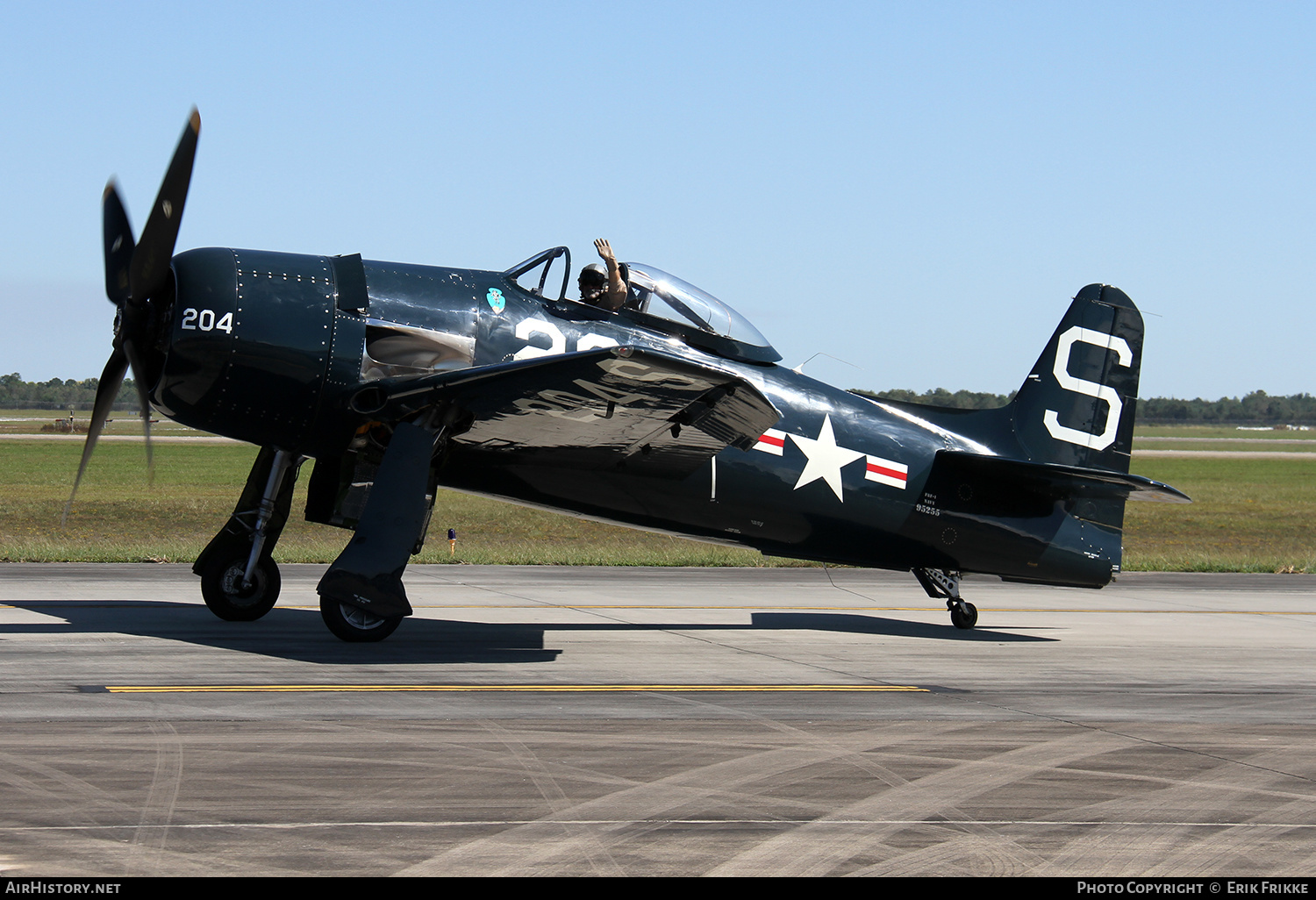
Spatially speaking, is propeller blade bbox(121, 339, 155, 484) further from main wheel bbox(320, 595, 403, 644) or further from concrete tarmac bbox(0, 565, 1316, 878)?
concrete tarmac bbox(0, 565, 1316, 878)

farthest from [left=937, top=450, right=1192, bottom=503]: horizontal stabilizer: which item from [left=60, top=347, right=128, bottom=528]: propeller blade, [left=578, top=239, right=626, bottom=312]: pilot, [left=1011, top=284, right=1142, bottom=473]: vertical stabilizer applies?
[left=60, top=347, right=128, bottom=528]: propeller blade

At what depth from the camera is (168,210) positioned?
31.1 ft

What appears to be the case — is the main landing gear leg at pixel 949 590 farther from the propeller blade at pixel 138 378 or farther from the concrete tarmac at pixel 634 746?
the propeller blade at pixel 138 378

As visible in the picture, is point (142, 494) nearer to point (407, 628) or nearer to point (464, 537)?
point (464, 537)

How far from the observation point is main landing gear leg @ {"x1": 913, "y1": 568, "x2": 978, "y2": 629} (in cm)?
1304

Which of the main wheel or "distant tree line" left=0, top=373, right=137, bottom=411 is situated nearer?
the main wheel

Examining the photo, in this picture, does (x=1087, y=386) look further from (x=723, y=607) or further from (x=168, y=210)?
(x=168, y=210)

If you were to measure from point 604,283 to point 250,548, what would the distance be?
4.23 m

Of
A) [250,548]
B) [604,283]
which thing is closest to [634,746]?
[604,283]

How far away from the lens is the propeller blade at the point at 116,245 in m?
10.2

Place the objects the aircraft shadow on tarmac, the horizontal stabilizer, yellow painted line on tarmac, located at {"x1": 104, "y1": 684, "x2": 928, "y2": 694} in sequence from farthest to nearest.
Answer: the horizontal stabilizer, the aircraft shadow on tarmac, yellow painted line on tarmac, located at {"x1": 104, "y1": 684, "x2": 928, "y2": 694}

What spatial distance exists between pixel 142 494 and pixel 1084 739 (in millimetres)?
31683

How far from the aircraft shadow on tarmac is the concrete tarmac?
0.06 meters

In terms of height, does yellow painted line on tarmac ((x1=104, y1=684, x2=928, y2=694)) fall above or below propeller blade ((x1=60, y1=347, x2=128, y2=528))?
below
